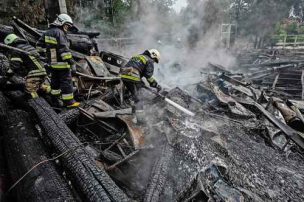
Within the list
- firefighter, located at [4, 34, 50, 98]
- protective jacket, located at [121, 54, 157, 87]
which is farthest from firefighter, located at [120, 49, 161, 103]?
firefighter, located at [4, 34, 50, 98]

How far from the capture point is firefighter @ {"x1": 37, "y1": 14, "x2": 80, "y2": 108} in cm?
422

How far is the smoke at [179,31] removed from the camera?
492 inches

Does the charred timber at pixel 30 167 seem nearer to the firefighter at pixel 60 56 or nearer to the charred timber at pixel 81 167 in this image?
the charred timber at pixel 81 167

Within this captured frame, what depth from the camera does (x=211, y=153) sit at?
11.7 feet

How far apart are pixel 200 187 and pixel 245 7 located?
26.5 meters

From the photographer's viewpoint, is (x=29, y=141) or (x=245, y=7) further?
(x=245, y=7)

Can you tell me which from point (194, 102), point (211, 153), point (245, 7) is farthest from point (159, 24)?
point (245, 7)

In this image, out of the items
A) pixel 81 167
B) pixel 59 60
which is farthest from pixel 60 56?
pixel 81 167

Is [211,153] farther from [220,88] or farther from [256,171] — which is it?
[220,88]

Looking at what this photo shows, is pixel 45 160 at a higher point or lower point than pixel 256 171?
higher

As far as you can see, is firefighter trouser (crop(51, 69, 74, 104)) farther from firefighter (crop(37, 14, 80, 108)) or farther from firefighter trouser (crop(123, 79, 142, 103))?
firefighter trouser (crop(123, 79, 142, 103))

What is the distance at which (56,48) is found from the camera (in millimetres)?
4273

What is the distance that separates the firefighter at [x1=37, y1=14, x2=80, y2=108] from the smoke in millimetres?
7307

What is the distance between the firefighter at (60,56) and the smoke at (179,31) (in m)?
7.31
